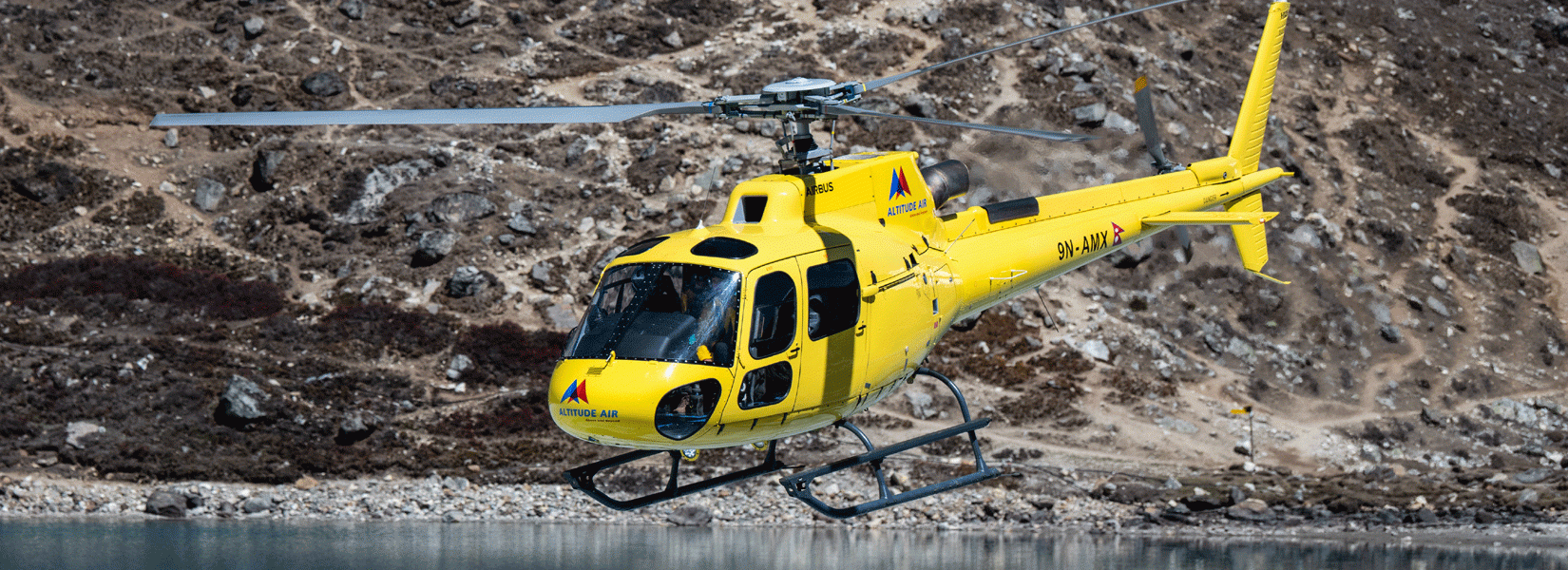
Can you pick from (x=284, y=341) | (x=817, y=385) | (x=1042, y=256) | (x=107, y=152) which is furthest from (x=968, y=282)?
(x=107, y=152)

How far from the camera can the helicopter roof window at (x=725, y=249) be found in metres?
13.7

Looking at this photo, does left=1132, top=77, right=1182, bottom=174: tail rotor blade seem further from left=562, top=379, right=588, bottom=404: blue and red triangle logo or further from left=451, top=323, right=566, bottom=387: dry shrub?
left=451, top=323, right=566, bottom=387: dry shrub

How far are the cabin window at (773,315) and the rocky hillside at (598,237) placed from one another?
17.9 meters

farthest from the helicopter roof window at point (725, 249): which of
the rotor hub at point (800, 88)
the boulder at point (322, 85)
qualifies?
the boulder at point (322, 85)

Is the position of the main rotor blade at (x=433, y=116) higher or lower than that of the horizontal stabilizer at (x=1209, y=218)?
higher

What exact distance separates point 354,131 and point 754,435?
26785 millimetres

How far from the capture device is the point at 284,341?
32.4m

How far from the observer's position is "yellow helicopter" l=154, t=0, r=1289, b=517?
43.2 feet

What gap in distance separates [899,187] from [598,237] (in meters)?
19.5

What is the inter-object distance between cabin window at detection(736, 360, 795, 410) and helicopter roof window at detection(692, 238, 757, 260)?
3.73ft

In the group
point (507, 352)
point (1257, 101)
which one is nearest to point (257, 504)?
point (507, 352)

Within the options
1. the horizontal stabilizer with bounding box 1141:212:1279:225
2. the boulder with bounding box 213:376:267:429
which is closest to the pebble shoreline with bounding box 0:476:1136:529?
the boulder with bounding box 213:376:267:429

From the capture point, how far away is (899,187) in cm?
1664

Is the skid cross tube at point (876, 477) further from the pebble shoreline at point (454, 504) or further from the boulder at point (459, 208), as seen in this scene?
the boulder at point (459, 208)
